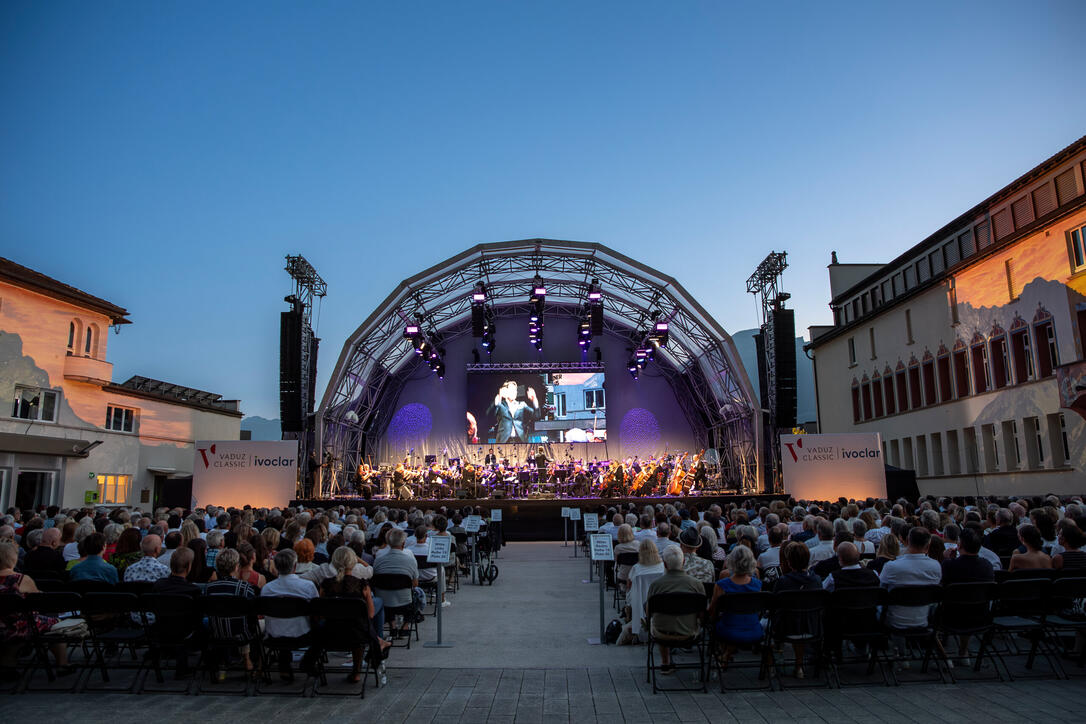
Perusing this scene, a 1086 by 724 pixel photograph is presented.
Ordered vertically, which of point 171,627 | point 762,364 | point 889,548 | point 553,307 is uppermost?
point 553,307

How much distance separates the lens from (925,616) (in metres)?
5.60

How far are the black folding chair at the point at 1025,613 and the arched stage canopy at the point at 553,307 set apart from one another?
16.0m

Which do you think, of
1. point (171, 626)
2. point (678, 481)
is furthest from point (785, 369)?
point (171, 626)

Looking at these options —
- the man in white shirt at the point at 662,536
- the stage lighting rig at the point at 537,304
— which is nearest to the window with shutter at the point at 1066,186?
the stage lighting rig at the point at 537,304

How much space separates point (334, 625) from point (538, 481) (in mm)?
18353

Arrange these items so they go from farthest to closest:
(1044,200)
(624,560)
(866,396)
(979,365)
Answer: (866,396) < (979,365) < (1044,200) < (624,560)

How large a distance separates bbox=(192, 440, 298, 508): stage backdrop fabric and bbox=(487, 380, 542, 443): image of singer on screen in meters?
9.51

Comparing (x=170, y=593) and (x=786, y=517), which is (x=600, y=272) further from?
(x=170, y=593)

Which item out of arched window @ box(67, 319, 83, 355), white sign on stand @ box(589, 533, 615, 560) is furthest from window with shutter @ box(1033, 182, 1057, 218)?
arched window @ box(67, 319, 83, 355)

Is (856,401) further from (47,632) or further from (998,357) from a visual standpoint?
(47,632)

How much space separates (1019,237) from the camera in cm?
1828

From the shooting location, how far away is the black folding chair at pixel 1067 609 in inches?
216

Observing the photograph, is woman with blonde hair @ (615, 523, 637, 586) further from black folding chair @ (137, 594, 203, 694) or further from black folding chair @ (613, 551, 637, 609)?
black folding chair @ (137, 594, 203, 694)

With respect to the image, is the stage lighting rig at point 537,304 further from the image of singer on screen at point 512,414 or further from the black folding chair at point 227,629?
the black folding chair at point 227,629
